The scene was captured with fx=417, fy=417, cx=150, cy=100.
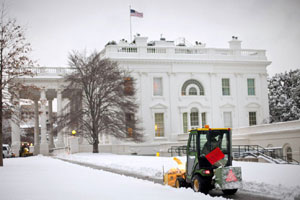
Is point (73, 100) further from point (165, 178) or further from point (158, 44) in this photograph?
point (165, 178)

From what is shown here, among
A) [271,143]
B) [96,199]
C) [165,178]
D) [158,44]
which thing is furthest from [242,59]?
[96,199]

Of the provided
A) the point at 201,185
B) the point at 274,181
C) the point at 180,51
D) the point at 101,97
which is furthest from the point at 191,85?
the point at 201,185

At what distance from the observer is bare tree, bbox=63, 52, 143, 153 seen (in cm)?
4150

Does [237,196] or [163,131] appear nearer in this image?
[237,196]

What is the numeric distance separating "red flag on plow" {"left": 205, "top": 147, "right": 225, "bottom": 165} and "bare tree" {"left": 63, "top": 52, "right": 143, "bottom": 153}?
94.8 feet

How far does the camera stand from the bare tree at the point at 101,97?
41.5 m

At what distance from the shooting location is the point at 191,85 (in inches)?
2115

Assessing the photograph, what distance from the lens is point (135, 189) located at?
1252cm

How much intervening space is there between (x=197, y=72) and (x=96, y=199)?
4423cm

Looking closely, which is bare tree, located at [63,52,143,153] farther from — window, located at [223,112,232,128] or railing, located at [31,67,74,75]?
window, located at [223,112,232,128]

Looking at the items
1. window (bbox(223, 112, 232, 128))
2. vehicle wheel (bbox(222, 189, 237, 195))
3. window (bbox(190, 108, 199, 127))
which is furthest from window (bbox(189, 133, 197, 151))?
window (bbox(223, 112, 232, 128))

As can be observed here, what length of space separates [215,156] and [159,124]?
39.3 meters

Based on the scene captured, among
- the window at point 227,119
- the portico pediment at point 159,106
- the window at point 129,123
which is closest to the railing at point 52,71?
the portico pediment at point 159,106

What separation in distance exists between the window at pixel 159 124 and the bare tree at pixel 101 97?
825cm
